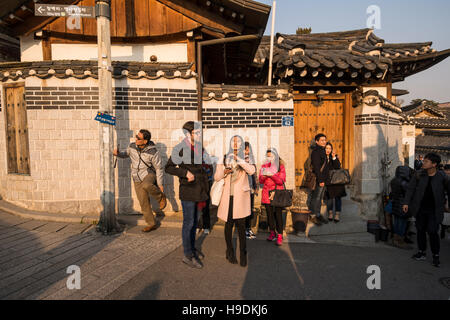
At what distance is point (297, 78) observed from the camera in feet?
21.0

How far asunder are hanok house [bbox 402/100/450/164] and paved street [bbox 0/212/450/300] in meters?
14.9

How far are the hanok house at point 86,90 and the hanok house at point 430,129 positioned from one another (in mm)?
15726

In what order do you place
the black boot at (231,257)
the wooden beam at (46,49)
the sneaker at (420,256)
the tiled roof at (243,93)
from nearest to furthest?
the black boot at (231,257) < the sneaker at (420,256) < the tiled roof at (243,93) < the wooden beam at (46,49)

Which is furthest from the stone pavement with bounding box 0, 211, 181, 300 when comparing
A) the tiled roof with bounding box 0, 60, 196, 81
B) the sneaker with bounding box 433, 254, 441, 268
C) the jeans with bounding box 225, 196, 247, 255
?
the sneaker with bounding box 433, 254, 441, 268

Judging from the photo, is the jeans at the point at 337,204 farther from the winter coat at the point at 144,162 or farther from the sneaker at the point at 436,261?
the winter coat at the point at 144,162

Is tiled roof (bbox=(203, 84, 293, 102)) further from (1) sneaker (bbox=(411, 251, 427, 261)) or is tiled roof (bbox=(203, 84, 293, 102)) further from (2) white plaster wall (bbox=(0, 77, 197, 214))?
(1) sneaker (bbox=(411, 251, 427, 261))

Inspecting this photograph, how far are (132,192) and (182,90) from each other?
8.74 feet

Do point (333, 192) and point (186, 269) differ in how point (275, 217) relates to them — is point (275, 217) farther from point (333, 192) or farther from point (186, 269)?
point (186, 269)

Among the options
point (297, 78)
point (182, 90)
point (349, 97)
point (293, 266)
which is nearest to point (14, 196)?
point (182, 90)

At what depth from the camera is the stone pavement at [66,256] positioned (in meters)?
3.07

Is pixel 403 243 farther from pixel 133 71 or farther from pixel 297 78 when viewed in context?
pixel 133 71

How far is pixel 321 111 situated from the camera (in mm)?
6902

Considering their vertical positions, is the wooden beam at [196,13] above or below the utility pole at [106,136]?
above

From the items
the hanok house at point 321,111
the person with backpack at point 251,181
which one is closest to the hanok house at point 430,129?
the hanok house at point 321,111
